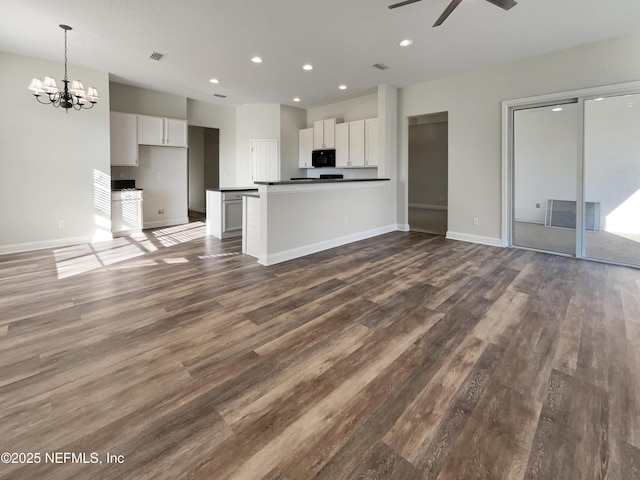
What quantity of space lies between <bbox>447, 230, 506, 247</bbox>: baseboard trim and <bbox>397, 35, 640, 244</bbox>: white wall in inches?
0.7

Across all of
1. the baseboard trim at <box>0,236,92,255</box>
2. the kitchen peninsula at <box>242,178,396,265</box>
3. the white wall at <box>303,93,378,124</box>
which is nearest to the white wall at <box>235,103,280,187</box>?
the white wall at <box>303,93,378,124</box>

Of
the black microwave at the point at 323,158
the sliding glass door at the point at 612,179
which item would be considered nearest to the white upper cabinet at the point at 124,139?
the black microwave at the point at 323,158

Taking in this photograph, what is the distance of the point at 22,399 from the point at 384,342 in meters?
2.12

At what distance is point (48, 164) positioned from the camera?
5.09 metres

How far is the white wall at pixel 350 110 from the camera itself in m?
7.10

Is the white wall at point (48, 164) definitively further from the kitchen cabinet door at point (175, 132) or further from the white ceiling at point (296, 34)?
the kitchen cabinet door at point (175, 132)

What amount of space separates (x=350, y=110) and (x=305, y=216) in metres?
3.95

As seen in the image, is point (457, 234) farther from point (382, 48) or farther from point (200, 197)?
point (200, 197)

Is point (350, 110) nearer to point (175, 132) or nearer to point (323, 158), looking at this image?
point (323, 158)

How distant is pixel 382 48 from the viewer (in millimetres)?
4520

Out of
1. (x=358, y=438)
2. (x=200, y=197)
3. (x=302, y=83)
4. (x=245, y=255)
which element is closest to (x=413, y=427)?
(x=358, y=438)

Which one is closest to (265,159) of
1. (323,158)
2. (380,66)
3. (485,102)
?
(323,158)

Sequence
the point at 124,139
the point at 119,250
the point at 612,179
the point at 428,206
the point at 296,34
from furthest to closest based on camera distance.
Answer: the point at 428,206 < the point at 124,139 < the point at 119,250 < the point at 612,179 < the point at 296,34

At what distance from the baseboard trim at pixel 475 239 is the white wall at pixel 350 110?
3.11m
